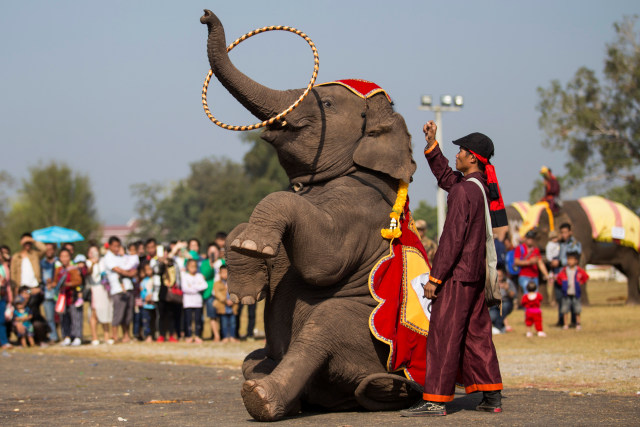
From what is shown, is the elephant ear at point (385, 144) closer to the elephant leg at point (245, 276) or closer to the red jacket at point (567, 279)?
the elephant leg at point (245, 276)

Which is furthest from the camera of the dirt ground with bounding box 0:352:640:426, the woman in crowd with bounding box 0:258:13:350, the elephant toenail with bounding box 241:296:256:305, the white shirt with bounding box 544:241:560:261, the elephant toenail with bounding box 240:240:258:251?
the white shirt with bounding box 544:241:560:261

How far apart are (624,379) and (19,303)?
11.4m

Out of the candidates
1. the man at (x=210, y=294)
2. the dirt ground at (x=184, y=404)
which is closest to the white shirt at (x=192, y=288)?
the man at (x=210, y=294)

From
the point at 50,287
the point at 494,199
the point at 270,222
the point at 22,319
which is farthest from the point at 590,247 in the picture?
the point at 270,222

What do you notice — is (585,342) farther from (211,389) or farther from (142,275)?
(142,275)

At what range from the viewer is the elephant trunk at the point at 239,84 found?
6348mm

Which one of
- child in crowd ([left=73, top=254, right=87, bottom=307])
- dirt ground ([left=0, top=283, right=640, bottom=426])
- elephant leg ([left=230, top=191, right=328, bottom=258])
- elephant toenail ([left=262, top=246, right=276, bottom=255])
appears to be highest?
elephant leg ([left=230, top=191, right=328, bottom=258])

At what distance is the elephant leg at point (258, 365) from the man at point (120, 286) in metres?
10.0

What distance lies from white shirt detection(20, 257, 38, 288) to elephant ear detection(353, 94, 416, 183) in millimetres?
11601

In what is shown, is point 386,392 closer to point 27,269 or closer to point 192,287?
point 192,287

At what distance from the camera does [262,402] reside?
5.77 metres

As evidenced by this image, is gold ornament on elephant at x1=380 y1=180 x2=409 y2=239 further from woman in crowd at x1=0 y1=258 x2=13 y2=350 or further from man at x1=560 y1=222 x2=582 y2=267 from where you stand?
woman in crowd at x1=0 y1=258 x2=13 y2=350

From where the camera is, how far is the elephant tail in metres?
6.29

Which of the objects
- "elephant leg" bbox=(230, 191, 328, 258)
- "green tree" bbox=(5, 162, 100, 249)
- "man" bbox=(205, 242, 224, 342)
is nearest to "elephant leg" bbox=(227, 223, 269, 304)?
"elephant leg" bbox=(230, 191, 328, 258)
